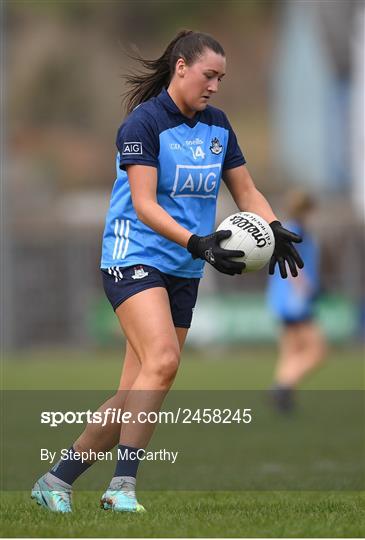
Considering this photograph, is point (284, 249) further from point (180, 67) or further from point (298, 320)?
point (298, 320)

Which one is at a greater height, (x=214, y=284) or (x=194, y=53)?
(x=194, y=53)

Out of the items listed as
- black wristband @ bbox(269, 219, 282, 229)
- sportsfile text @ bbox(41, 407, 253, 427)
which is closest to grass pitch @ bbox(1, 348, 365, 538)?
sportsfile text @ bbox(41, 407, 253, 427)

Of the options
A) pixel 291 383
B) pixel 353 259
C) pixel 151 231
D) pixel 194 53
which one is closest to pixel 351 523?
pixel 151 231

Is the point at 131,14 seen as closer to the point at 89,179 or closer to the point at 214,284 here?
the point at 89,179

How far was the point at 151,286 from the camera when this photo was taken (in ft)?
19.7

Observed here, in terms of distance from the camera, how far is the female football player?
589 cm

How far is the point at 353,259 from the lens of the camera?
90.8 feet

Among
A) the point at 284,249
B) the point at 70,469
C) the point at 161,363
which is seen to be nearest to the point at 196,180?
the point at 284,249

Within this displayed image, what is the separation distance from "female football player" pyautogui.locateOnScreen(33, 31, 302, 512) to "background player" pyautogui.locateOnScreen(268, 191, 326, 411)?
21.5ft

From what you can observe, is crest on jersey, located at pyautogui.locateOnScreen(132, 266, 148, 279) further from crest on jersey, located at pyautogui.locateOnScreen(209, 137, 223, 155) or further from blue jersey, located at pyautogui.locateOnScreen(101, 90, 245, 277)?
crest on jersey, located at pyautogui.locateOnScreen(209, 137, 223, 155)

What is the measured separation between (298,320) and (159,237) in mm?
7425

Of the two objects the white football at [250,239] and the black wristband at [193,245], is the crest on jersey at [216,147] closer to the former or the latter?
the white football at [250,239]

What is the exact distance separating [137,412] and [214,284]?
22096 mm

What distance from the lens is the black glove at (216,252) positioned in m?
5.77
